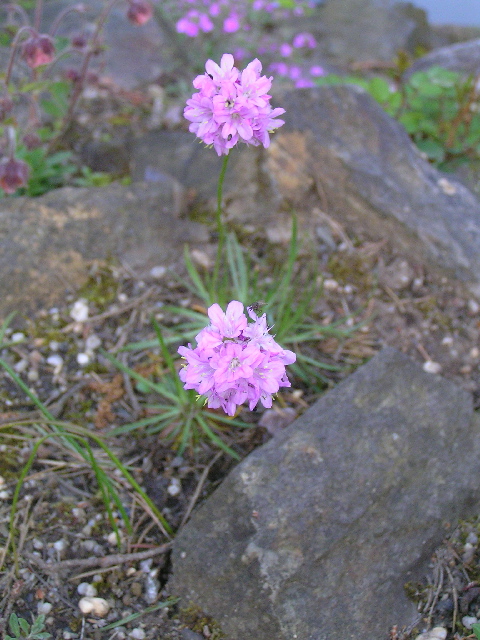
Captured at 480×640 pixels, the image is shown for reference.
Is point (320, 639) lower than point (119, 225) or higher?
lower

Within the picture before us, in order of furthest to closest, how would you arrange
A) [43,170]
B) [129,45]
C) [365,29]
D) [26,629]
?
[365,29] < [129,45] < [43,170] < [26,629]

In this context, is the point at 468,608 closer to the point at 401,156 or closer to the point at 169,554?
the point at 169,554

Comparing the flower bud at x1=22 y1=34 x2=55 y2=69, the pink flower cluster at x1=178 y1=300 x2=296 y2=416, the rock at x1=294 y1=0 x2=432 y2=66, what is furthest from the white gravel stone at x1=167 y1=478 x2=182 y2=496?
the rock at x1=294 y1=0 x2=432 y2=66

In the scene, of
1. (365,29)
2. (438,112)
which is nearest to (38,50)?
(438,112)

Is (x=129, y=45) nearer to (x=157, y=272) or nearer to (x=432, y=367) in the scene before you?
(x=157, y=272)

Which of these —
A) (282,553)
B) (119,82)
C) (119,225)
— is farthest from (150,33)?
(282,553)

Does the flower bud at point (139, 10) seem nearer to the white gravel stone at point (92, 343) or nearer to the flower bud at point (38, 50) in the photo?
the flower bud at point (38, 50)

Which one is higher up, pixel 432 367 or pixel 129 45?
pixel 129 45

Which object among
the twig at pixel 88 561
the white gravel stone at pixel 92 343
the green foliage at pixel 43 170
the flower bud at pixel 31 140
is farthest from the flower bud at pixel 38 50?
the twig at pixel 88 561
